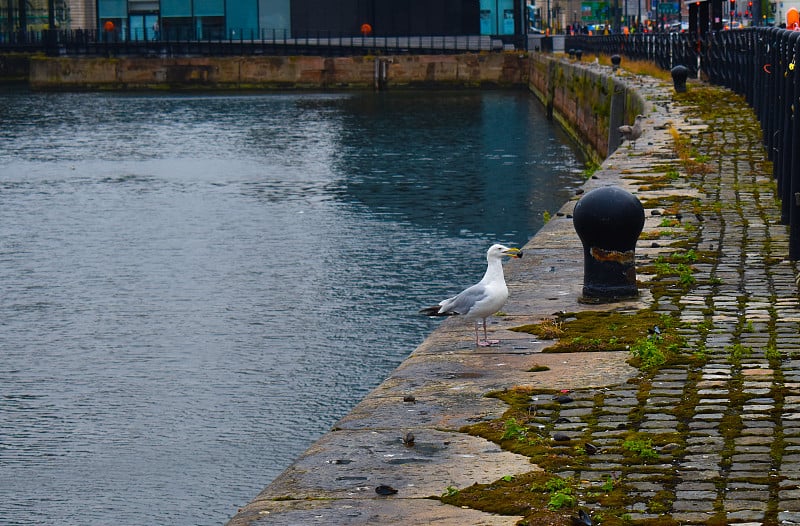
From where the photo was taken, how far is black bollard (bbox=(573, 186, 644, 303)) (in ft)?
36.0

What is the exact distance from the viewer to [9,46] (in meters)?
91.4

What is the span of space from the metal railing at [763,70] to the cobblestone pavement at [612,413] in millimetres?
1141

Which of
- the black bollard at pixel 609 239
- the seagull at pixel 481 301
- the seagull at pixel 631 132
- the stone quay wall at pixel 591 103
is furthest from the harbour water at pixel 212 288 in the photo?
the black bollard at pixel 609 239

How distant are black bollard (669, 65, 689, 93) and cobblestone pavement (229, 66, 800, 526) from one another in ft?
59.8

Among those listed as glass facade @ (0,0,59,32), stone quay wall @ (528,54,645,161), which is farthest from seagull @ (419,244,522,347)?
glass facade @ (0,0,59,32)

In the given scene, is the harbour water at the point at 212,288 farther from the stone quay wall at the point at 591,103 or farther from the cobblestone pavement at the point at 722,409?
the cobblestone pavement at the point at 722,409

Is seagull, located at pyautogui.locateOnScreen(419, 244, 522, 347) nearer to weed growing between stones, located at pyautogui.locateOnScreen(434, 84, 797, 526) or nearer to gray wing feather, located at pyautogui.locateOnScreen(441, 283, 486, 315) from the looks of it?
gray wing feather, located at pyautogui.locateOnScreen(441, 283, 486, 315)

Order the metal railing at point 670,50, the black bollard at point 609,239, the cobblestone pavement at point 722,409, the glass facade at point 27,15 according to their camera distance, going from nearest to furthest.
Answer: the cobblestone pavement at point 722,409, the black bollard at point 609,239, the metal railing at point 670,50, the glass facade at point 27,15

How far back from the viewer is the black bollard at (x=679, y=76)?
102 feet

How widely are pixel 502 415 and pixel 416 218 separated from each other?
63.1 feet

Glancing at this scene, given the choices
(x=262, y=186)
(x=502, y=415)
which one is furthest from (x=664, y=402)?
(x=262, y=186)

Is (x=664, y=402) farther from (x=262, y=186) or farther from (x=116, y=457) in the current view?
(x=262, y=186)

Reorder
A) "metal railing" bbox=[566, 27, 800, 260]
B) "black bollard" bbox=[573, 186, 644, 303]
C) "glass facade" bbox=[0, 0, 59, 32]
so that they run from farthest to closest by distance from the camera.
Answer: "glass facade" bbox=[0, 0, 59, 32], "metal railing" bbox=[566, 27, 800, 260], "black bollard" bbox=[573, 186, 644, 303]

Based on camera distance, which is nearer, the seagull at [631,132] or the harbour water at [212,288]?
the harbour water at [212,288]
